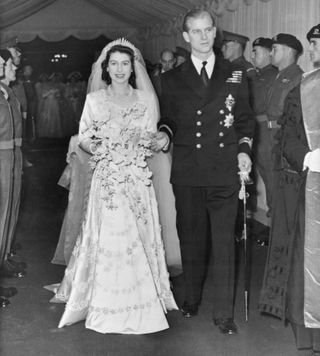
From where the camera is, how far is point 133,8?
18.5ft

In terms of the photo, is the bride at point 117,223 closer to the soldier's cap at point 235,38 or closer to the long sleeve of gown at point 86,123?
the long sleeve of gown at point 86,123

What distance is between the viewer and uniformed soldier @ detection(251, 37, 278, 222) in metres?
5.35

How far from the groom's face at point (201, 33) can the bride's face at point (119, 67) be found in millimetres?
374

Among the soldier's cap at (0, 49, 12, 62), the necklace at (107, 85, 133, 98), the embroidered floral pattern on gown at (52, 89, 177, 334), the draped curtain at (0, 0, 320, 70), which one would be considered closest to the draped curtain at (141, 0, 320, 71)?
the draped curtain at (0, 0, 320, 70)

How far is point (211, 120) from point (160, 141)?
32 cm

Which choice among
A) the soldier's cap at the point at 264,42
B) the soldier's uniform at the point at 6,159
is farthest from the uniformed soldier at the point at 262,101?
the soldier's uniform at the point at 6,159

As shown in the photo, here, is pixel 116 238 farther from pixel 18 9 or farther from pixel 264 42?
pixel 264 42

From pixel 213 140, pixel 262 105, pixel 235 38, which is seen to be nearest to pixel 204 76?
pixel 213 140

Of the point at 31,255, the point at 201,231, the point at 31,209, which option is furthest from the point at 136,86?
the point at 31,209

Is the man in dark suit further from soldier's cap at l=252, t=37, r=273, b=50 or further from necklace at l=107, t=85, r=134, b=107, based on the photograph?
soldier's cap at l=252, t=37, r=273, b=50

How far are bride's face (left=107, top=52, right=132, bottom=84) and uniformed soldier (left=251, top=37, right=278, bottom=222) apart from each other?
2310mm

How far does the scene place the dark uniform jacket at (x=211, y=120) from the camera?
309cm

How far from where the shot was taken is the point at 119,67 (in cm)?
324

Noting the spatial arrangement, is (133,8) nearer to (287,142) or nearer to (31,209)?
(31,209)
